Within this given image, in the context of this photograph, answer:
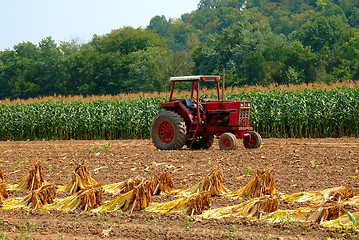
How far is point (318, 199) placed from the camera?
21.4 feet

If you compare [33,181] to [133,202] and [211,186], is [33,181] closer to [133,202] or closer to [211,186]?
[133,202]

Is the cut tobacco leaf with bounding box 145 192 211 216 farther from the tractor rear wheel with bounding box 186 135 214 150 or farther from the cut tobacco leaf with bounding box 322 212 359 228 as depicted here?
the tractor rear wheel with bounding box 186 135 214 150

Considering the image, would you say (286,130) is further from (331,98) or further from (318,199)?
(318,199)

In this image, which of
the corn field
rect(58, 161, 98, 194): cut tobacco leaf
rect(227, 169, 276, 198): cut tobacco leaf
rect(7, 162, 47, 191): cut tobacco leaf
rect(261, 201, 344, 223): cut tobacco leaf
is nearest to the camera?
rect(261, 201, 344, 223): cut tobacco leaf

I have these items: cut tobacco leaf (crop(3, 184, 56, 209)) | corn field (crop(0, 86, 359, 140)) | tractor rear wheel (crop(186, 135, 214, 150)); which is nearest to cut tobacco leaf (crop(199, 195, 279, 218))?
cut tobacco leaf (crop(3, 184, 56, 209))

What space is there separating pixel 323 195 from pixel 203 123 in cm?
661

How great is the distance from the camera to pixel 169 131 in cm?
1348

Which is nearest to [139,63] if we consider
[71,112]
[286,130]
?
[71,112]

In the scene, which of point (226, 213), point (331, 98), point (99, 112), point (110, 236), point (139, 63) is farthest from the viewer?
point (139, 63)

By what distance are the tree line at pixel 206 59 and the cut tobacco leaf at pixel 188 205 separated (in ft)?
113

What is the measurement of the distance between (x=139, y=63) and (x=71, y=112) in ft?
105

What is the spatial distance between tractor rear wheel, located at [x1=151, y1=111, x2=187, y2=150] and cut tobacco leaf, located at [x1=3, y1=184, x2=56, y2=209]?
20.2 feet

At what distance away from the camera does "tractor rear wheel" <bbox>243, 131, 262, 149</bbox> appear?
13250 millimetres

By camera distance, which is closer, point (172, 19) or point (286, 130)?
point (286, 130)
